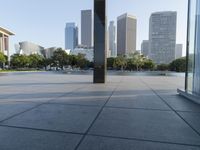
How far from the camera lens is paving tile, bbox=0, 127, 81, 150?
3.28 m

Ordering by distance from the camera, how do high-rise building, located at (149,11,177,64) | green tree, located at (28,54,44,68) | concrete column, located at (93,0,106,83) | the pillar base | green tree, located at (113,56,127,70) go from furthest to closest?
1. high-rise building, located at (149,11,177,64)
2. green tree, located at (113,56,127,70)
3. green tree, located at (28,54,44,68)
4. concrete column, located at (93,0,106,83)
5. the pillar base

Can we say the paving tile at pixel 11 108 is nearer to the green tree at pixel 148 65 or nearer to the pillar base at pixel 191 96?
the pillar base at pixel 191 96

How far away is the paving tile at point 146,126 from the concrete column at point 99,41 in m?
8.94

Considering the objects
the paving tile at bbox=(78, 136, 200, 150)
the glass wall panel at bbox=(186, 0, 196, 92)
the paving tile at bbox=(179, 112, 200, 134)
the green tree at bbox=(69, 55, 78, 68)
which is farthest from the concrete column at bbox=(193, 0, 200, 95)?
the green tree at bbox=(69, 55, 78, 68)

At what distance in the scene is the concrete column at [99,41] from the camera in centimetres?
1444

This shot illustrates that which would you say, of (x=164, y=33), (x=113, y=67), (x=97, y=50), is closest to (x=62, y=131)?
(x=97, y=50)

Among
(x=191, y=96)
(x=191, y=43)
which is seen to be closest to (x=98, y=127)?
(x=191, y=96)

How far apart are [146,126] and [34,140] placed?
228 centimetres

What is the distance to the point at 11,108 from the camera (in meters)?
5.95

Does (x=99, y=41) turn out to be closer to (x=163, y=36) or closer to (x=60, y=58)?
(x=60, y=58)

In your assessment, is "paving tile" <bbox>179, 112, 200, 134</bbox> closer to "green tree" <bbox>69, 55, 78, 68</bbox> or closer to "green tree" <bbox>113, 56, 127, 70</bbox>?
"green tree" <bbox>69, 55, 78, 68</bbox>

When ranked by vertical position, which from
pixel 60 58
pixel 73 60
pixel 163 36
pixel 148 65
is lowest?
pixel 148 65

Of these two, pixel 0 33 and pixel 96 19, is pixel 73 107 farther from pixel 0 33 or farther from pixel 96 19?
pixel 0 33

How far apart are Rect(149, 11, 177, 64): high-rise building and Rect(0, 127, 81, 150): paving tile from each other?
112437mm
